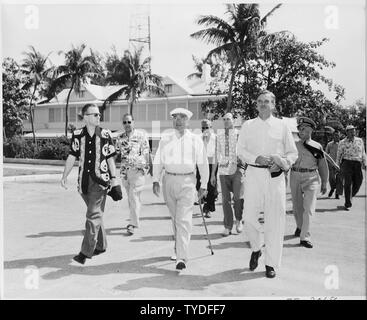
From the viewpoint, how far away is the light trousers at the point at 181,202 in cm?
532

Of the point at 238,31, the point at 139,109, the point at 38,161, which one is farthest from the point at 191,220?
the point at 139,109

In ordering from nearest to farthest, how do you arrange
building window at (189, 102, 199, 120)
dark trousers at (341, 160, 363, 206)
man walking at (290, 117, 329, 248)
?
1. man walking at (290, 117, 329, 248)
2. dark trousers at (341, 160, 363, 206)
3. building window at (189, 102, 199, 120)

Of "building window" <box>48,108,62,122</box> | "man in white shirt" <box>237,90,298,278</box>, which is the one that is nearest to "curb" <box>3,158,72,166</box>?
"building window" <box>48,108,62,122</box>

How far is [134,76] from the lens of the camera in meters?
34.0

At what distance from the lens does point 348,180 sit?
10.5 metres

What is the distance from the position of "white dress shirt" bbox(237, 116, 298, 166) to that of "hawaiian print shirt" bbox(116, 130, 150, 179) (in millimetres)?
2421

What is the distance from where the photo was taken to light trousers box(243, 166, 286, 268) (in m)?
5.11

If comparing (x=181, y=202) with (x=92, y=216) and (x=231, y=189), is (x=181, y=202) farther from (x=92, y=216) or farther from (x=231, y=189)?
(x=231, y=189)

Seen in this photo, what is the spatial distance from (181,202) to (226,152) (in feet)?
7.16

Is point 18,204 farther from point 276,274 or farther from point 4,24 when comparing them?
point 276,274

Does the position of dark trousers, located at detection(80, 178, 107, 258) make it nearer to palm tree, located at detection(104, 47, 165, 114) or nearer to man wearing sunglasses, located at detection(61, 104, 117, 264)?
man wearing sunglasses, located at detection(61, 104, 117, 264)

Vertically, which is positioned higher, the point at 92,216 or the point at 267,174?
the point at 267,174

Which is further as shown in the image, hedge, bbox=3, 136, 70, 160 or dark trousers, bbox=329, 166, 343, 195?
hedge, bbox=3, 136, 70, 160

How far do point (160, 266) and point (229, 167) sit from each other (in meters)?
2.38
